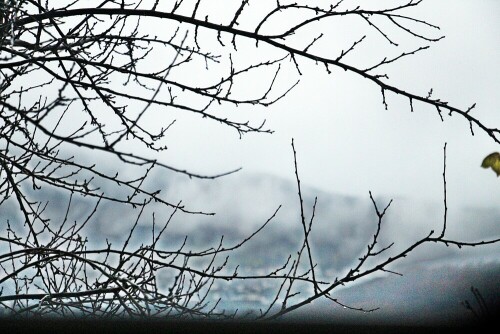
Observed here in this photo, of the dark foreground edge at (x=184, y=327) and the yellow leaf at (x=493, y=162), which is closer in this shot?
the dark foreground edge at (x=184, y=327)

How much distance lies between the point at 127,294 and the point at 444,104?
66.8 inches

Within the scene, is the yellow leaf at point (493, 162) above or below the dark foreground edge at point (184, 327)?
above

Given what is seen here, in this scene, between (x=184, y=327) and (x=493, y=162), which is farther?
(x=493, y=162)

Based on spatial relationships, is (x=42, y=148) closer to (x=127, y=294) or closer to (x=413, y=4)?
(x=127, y=294)

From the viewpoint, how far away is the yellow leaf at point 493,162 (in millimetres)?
2322

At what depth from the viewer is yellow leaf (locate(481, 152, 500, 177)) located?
2322 millimetres

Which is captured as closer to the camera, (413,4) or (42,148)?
(413,4)

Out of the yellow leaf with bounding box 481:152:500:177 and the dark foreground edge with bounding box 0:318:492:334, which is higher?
the yellow leaf with bounding box 481:152:500:177

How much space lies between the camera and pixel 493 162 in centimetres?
239

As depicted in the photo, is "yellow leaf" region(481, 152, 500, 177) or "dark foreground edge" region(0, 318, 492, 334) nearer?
"dark foreground edge" region(0, 318, 492, 334)

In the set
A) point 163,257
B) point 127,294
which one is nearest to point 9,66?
point 163,257

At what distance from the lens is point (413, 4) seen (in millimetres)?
2869

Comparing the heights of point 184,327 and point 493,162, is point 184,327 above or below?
below

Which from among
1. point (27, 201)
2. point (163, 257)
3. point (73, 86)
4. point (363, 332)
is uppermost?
point (73, 86)
